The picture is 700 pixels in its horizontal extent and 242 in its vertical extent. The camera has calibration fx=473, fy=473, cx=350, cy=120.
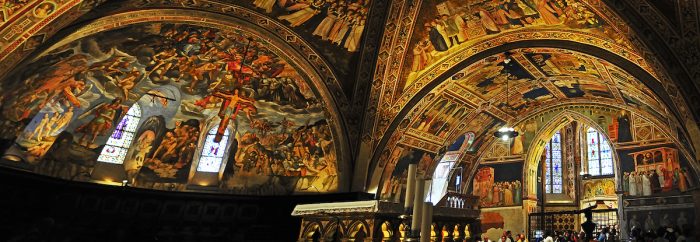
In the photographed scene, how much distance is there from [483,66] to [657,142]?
794 cm

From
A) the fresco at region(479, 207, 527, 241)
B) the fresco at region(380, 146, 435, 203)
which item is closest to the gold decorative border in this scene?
the fresco at region(380, 146, 435, 203)

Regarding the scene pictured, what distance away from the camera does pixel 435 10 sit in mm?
12570

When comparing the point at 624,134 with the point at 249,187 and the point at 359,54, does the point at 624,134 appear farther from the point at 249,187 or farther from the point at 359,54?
the point at 249,187

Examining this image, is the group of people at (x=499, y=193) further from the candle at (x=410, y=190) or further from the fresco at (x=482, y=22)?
the candle at (x=410, y=190)

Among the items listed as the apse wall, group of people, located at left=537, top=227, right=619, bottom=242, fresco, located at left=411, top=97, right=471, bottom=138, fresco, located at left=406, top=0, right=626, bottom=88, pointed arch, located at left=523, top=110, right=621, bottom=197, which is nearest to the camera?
fresco, located at left=406, top=0, right=626, bottom=88

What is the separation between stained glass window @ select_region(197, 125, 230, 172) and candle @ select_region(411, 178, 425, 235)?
13108mm

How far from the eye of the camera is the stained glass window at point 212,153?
1691 centimetres

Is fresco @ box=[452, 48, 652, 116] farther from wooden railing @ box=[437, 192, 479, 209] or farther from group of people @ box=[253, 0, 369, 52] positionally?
wooden railing @ box=[437, 192, 479, 209]

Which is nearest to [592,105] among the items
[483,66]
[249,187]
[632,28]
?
[483,66]

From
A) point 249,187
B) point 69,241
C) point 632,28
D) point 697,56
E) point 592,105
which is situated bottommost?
point 69,241

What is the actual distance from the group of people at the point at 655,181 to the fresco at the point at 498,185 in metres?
5.15

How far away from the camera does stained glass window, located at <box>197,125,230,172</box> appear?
55.5 ft

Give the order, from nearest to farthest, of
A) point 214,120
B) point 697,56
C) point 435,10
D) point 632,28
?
point 697,56
point 632,28
point 435,10
point 214,120

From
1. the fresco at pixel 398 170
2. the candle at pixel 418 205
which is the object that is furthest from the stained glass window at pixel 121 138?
the candle at pixel 418 205
